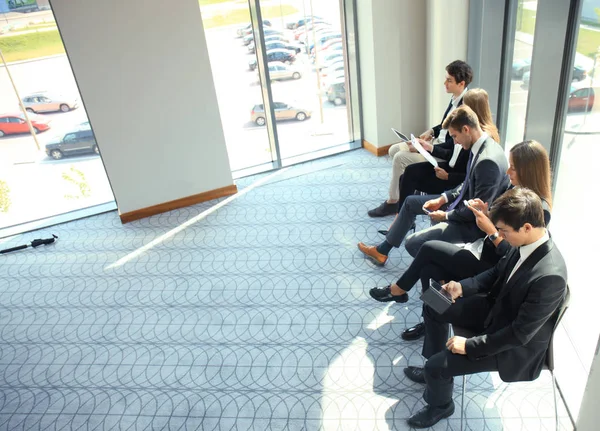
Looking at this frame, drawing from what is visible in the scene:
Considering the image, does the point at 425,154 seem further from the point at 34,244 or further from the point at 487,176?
the point at 34,244

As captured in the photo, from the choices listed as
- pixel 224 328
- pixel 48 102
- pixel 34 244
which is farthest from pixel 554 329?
pixel 48 102

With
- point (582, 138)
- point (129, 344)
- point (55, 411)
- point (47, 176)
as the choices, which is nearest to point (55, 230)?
point (47, 176)

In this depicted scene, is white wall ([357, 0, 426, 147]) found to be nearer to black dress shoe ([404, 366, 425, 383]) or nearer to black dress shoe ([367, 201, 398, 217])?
black dress shoe ([367, 201, 398, 217])

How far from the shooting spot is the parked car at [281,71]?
5529mm

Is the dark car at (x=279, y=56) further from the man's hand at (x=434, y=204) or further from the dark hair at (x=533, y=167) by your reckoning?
the dark hair at (x=533, y=167)

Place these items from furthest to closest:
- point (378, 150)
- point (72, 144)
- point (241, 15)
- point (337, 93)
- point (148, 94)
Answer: point (337, 93)
point (378, 150)
point (72, 144)
point (241, 15)
point (148, 94)

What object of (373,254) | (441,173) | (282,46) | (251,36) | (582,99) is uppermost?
(251,36)

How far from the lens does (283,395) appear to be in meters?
2.97

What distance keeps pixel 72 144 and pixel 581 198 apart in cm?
479

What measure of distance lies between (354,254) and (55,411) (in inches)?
96.2

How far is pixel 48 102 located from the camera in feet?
16.6

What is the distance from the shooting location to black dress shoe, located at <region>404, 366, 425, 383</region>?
2.88 metres

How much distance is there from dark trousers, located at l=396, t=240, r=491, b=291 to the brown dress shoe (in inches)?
31.8

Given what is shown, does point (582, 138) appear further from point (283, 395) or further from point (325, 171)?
point (325, 171)
